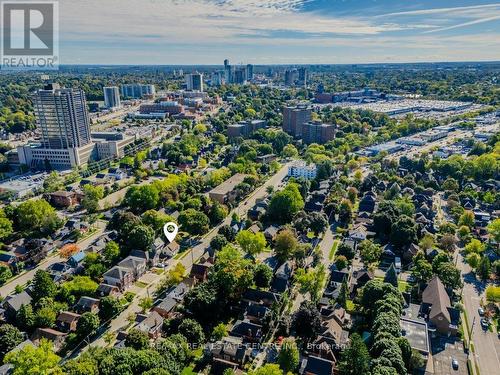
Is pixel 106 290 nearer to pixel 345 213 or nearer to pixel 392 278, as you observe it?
pixel 392 278

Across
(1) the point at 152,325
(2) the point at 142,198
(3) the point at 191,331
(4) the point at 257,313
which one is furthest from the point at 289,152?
(3) the point at 191,331

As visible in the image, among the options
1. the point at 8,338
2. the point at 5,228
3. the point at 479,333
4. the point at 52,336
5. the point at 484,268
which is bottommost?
the point at 479,333

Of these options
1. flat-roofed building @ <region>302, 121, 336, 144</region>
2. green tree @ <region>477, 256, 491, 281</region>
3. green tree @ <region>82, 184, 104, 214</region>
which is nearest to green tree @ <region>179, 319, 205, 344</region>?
green tree @ <region>477, 256, 491, 281</region>

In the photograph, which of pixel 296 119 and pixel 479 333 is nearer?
pixel 479 333

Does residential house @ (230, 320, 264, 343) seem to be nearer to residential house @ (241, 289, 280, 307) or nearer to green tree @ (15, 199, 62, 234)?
residential house @ (241, 289, 280, 307)

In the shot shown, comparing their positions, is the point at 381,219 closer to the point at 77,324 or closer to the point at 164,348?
the point at 164,348

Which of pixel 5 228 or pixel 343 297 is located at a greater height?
pixel 5 228
